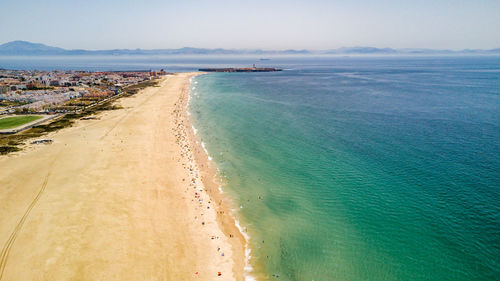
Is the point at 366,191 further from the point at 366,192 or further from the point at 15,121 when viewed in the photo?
the point at 15,121

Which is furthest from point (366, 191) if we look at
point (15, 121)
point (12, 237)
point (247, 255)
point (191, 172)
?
point (15, 121)

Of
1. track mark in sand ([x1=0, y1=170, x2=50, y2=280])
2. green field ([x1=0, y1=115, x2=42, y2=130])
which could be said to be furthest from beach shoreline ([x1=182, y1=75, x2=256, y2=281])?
green field ([x1=0, y1=115, x2=42, y2=130])

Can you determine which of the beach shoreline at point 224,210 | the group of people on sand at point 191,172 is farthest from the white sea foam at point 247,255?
the group of people on sand at point 191,172

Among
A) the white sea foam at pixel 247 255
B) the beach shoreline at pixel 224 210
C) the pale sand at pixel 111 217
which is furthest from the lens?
the beach shoreline at pixel 224 210

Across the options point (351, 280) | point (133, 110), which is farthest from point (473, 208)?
point (133, 110)

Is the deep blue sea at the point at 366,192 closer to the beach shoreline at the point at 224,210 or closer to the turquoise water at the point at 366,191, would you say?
the turquoise water at the point at 366,191

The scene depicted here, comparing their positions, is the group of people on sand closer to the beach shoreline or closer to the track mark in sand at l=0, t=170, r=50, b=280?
the beach shoreline
